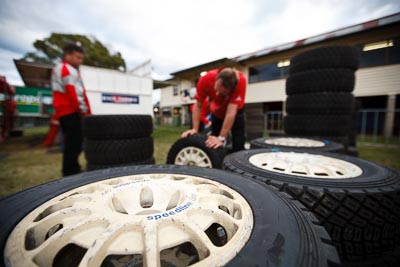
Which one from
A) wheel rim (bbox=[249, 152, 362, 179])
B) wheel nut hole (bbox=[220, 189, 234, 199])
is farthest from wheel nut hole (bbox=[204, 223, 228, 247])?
wheel rim (bbox=[249, 152, 362, 179])

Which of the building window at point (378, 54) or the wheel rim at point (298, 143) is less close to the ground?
the building window at point (378, 54)

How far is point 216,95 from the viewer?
2.49 metres

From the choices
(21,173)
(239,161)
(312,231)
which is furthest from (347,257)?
(21,173)

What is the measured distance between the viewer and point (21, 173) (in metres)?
2.42

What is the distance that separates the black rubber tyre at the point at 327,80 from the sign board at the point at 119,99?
6.09m

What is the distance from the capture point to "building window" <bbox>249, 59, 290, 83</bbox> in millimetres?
9344

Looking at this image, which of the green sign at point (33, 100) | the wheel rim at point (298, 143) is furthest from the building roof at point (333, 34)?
the green sign at point (33, 100)

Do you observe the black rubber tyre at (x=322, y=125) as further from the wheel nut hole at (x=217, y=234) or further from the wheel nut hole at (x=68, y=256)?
the wheel nut hole at (x=68, y=256)

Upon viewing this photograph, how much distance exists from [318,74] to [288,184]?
2.41 meters

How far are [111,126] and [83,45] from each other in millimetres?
16606

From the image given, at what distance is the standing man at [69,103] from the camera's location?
214cm

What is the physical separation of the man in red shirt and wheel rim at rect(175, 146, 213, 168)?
147 mm

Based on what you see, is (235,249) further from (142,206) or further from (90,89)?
(90,89)

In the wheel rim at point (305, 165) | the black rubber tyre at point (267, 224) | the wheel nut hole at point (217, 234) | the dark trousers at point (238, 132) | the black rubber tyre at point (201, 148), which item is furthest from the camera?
the dark trousers at point (238, 132)
